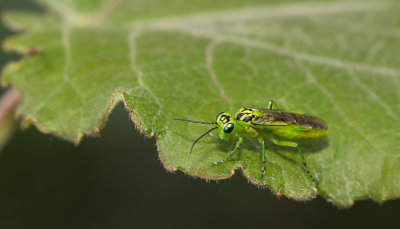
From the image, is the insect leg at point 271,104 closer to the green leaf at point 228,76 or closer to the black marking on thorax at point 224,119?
the green leaf at point 228,76

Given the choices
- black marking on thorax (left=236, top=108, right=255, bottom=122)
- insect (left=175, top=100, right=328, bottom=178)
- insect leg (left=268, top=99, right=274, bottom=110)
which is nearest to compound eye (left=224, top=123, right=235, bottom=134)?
insect (left=175, top=100, right=328, bottom=178)

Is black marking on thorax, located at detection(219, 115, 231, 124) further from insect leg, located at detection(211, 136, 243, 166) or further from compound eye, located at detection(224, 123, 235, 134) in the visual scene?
insect leg, located at detection(211, 136, 243, 166)

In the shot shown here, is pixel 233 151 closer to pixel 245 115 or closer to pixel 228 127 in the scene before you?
pixel 228 127

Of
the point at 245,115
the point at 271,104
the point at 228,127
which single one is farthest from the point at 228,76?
the point at 228,127

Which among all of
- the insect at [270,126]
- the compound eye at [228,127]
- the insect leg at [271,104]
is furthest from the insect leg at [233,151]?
the insect leg at [271,104]

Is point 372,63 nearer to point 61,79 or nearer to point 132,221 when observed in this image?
point 61,79

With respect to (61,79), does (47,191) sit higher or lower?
lower

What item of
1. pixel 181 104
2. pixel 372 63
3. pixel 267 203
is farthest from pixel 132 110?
pixel 267 203
